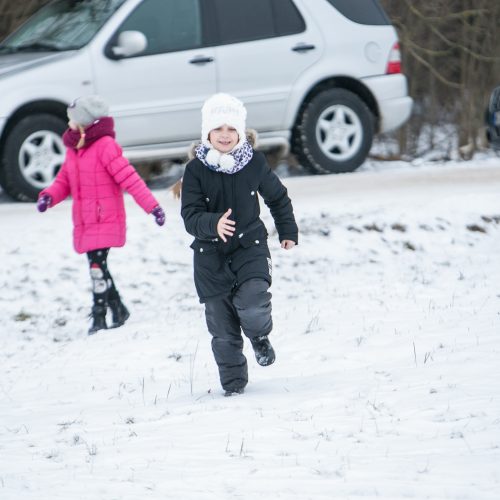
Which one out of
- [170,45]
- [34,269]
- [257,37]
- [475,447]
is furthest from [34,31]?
[475,447]

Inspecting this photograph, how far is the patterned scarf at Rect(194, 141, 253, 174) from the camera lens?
5.51 m

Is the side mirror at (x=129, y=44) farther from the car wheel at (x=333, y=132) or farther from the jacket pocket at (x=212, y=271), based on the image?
the jacket pocket at (x=212, y=271)

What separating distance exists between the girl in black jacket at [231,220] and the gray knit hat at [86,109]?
1.96 meters

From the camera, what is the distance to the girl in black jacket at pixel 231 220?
5.56 m

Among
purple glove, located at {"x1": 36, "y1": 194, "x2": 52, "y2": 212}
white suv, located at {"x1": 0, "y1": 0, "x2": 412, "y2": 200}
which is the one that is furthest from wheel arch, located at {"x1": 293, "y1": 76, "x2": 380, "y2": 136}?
purple glove, located at {"x1": 36, "y1": 194, "x2": 52, "y2": 212}

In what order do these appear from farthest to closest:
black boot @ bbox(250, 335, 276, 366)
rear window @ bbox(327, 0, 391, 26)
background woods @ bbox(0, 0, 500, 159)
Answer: background woods @ bbox(0, 0, 500, 159) → rear window @ bbox(327, 0, 391, 26) → black boot @ bbox(250, 335, 276, 366)

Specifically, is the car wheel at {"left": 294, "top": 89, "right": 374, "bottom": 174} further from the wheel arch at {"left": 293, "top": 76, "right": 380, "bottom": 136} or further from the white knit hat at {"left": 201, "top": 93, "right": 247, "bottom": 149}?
the white knit hat at {"left": 201, "top": 93, "right": 247, "bottom": 149}

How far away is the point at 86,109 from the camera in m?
7.48

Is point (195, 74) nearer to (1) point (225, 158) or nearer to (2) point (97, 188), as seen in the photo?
(2) point (97, 188)

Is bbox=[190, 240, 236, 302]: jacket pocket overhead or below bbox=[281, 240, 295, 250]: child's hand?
below

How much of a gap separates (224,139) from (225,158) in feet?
0.32

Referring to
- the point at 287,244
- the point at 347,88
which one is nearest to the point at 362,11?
the point at 347,88

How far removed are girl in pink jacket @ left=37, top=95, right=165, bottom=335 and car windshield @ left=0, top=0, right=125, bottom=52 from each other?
2.93m

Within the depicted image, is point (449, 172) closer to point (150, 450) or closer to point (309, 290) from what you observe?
point (309, 290)
